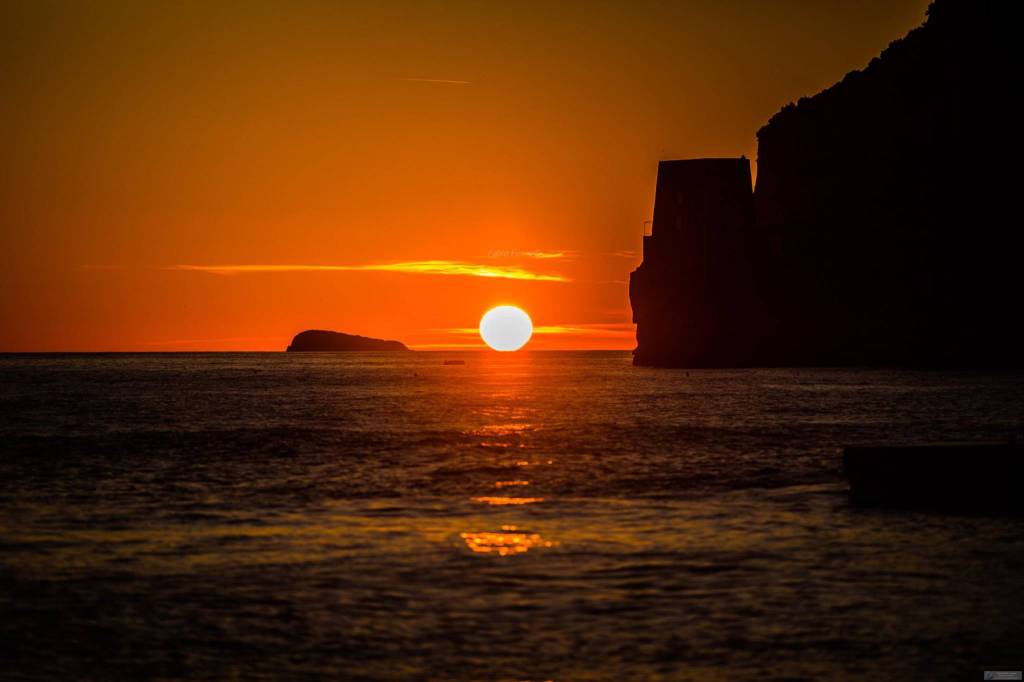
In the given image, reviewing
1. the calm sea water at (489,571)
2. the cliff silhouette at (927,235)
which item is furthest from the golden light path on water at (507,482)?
the cliff silhouette at (927,235)

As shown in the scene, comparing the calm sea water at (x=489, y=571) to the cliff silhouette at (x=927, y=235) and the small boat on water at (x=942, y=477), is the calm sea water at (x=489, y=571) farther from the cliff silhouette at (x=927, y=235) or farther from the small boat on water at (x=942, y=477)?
the cliff silhouette at (x=927, y=235)

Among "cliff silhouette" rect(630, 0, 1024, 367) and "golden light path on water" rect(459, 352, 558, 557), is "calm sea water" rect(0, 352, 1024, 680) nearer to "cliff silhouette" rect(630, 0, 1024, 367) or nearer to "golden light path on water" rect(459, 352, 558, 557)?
"golden light path on water" rect(459, 352, 558, 557)

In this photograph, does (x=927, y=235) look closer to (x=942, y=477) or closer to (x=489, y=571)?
(x=942, y=477)

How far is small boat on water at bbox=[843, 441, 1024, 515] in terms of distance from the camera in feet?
83.3

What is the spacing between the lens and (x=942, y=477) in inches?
1022

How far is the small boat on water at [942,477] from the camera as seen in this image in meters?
25.4

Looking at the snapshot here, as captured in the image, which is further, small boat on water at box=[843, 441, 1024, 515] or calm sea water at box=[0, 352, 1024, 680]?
small boat on water at box=[843, 441, 1024, 515]

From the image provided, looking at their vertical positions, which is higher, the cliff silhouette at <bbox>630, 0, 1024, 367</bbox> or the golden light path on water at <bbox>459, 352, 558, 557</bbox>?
the cliff silhouette at <bbox>630, 0, 1024, 367</bbox>

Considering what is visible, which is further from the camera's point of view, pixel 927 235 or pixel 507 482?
pixel 927 235

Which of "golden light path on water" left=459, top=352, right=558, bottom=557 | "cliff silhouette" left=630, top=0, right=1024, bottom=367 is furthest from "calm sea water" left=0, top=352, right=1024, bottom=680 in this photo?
"cliff silhouette" left=630, top=0, right=1024, bottom=367

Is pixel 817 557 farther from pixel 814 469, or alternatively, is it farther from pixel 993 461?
pixel 814 469

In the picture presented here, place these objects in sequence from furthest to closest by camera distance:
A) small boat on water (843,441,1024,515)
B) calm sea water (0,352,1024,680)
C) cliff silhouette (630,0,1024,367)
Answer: cliff silhouette (630,0,1024,367), small boat on water (843,441,1024,515), calm sea water (0,352,1024,680)

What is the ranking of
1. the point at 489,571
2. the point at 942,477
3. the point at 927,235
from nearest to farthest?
the point at 489,571 → the point at 942,477 → the point at 927,235

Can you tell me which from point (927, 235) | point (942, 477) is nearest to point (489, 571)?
point (942, 477)
